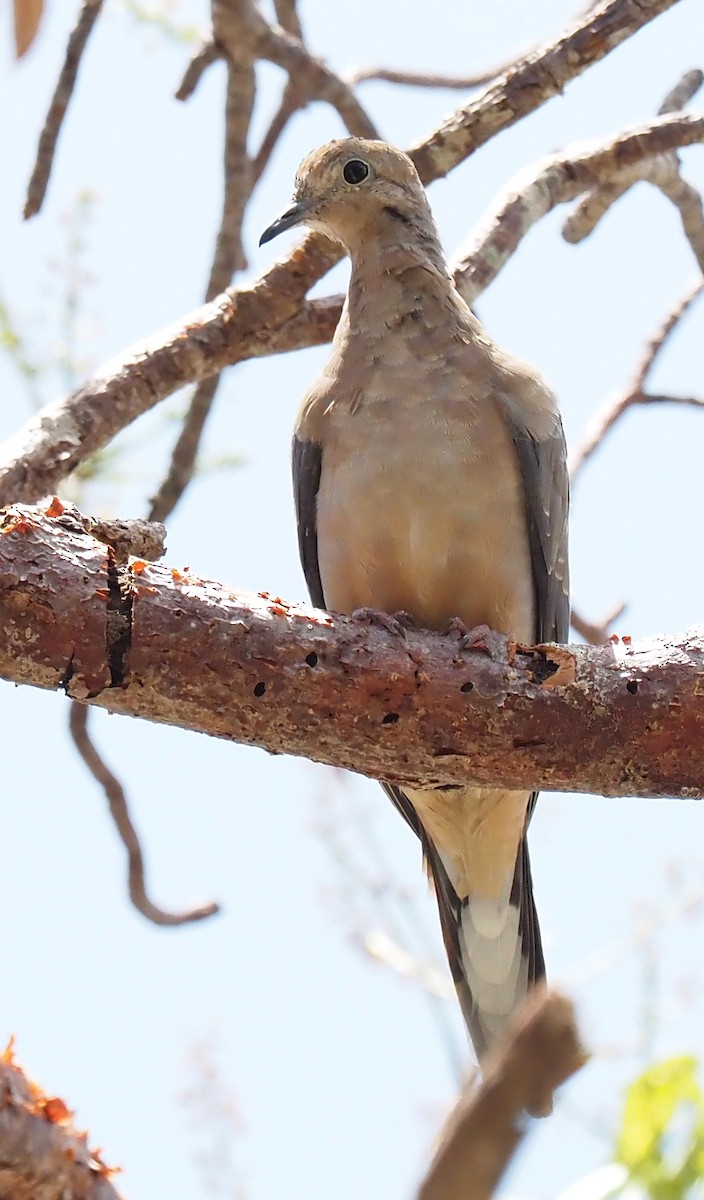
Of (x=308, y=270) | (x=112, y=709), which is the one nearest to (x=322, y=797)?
(x=308, y=270)

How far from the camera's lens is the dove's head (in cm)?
382

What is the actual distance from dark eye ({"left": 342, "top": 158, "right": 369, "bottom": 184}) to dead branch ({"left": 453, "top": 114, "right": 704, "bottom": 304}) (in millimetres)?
403

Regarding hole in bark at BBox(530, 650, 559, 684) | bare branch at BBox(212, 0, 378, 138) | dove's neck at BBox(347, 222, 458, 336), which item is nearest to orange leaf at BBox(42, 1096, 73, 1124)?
hole in bark at BBox(530, 650, 559, 684)

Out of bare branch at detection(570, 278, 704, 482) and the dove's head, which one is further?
bare branch at detection(570, 278, 704, 482)

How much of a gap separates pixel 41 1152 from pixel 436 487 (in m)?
1.88

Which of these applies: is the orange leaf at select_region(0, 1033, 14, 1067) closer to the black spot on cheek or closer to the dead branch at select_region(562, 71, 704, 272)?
the black spot on cheek

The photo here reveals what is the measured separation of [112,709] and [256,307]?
5.70 feet

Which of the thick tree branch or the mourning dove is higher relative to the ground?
the thick tree branch

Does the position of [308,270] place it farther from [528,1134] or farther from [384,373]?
[528,1134]

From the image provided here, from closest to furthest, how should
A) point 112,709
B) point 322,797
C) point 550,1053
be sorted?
point 550,1053, point 112,709, point 322,797

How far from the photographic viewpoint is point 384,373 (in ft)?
11.1

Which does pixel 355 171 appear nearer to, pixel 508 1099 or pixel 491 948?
pixel 491 948

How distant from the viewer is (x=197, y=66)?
442 centimetres

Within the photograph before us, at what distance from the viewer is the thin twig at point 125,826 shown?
3.62m
